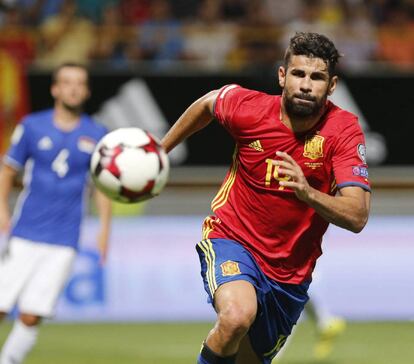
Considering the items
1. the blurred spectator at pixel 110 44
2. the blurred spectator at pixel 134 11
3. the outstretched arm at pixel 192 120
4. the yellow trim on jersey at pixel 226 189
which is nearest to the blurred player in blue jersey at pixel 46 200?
the outstretched arm at pixel 192 120

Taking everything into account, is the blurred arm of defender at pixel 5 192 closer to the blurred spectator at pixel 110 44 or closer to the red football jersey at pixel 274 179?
the red football jersey at pixel 274 179

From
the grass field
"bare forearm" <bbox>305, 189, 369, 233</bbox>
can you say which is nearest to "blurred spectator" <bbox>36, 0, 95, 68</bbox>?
the grass field

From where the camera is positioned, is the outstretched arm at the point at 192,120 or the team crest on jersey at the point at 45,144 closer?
the outstretched arm at the point at 192,120

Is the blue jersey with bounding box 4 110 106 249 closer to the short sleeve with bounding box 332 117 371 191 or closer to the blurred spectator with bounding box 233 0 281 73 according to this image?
the short sleeve with bounding box 332 117 371 191

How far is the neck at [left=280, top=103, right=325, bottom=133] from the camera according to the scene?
18.2ft

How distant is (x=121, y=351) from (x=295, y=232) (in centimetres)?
360

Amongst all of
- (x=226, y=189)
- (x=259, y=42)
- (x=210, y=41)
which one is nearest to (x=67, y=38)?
(x=210, y=41)

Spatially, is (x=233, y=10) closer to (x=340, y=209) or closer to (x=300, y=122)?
(x=300, y=122)

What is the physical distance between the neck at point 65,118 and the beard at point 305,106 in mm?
2553

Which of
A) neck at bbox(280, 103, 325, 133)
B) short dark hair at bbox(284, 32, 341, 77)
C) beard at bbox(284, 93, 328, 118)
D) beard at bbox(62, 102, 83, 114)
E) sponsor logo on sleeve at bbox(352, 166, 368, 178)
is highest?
short dark hair at bbox(284, 32, 341, 77)

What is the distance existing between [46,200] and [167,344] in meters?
2.23

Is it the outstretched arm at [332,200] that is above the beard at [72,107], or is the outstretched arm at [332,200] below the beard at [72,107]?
above

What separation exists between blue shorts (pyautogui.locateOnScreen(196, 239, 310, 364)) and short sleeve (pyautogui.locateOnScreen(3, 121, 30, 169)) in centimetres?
218

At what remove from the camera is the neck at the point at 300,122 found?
18.2 feet
